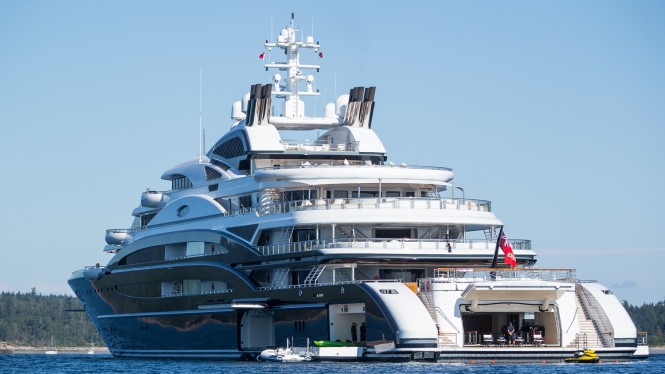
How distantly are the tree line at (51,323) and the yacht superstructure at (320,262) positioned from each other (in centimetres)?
7249

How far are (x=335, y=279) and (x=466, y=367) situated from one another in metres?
6.50

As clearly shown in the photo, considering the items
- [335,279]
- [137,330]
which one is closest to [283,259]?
[335,279]

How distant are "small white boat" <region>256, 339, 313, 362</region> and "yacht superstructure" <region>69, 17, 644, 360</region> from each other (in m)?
0.67

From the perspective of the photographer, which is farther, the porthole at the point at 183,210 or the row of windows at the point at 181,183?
the row of windows at the point at 181,183

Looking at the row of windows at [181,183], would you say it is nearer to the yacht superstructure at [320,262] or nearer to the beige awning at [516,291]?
the yacht superstructure at [320,262]

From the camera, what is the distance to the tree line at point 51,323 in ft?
440

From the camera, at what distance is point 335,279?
167ft

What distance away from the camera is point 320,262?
50.6 m

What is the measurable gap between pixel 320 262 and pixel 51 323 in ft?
324

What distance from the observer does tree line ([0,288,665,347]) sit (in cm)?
13425

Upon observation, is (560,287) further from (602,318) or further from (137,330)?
(137,330)

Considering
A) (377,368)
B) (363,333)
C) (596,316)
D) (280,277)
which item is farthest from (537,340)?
(280,277)

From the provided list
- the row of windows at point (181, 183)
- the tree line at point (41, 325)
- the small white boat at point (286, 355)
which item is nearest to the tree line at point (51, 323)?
the tree line at point (41, 325)

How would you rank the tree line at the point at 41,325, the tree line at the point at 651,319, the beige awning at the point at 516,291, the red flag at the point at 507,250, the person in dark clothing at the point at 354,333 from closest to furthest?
1. the beige awning at the point at 516,291
2. the person in dark clothing at the point at 354,333
3. the red flag at the point at 507,250
4. the tree line at the point at 651,319
5. the tree line at the point at 41,325
